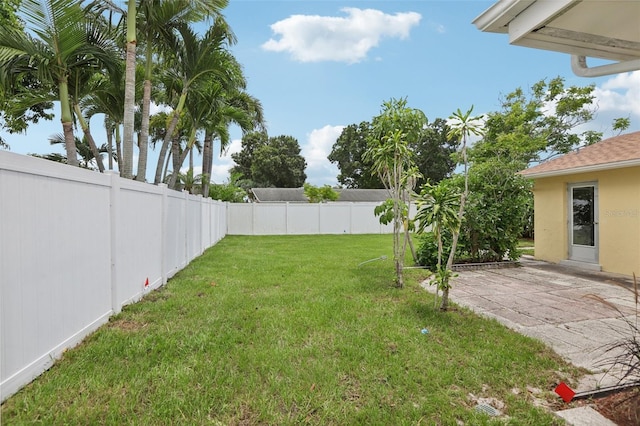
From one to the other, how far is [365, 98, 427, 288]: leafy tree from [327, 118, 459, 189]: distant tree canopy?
2618 centimetres

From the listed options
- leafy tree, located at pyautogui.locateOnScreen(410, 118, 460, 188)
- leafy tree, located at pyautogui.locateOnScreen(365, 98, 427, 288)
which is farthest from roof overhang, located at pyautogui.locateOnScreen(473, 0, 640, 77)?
leafy tree, located at pyautogui.locateOnScreen(410, 118, 460, 188)

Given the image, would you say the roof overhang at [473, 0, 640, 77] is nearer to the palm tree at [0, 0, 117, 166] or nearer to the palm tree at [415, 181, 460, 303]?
the palm tree at [415, 181, 460, 303]

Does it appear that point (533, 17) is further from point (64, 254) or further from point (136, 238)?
point (136, 238)

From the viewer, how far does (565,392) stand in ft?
8.12

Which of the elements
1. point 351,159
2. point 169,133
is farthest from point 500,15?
point 351,159

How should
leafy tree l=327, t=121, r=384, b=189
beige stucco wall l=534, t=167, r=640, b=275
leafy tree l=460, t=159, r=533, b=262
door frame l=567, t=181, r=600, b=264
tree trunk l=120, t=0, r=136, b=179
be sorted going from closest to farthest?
tree trunk l=120, t=0, r=136, b=179, beige stucco wall l=534, t=167, r=640, b=275, door frame l=567, t=181, r=600, b=264, leafy tree l=460, t=159, r=533, b=262, leafy tree l=327, t=121, r=384, b=189

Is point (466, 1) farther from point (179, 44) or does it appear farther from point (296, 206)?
point (296, 206)

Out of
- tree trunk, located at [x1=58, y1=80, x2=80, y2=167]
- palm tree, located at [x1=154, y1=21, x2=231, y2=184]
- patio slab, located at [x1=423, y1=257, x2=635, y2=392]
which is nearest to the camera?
patio slab, located at [x1=423, y1=257, x2=635, y2=392]

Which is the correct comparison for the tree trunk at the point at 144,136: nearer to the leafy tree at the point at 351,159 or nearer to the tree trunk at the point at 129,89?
the tree trunk at the point at 129,89

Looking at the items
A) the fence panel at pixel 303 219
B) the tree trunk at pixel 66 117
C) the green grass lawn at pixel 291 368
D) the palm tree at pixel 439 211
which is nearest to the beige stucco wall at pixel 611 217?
the palm tree at pixel 439 211

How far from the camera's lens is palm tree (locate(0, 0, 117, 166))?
4.95 m

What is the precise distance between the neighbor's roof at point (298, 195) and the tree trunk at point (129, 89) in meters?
20.6

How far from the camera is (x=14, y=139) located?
13008 millimetres

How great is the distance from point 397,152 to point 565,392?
3.96 m
